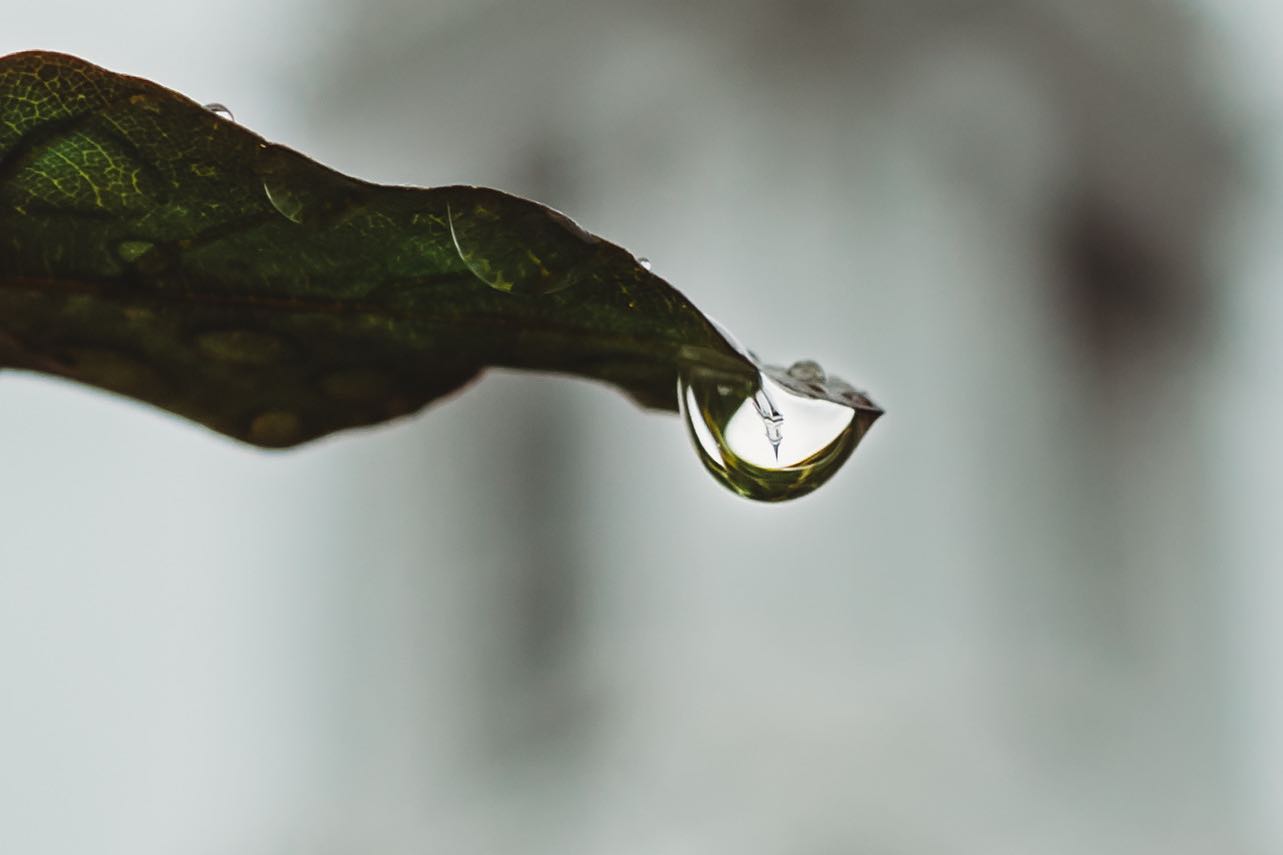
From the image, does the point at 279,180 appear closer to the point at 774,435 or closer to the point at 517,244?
the point at 517,244

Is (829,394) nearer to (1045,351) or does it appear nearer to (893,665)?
(893,665)

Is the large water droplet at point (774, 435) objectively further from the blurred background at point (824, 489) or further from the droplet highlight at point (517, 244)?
the blurred background at point (824, 489)

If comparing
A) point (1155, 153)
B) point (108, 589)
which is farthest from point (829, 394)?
point (1155, 153)

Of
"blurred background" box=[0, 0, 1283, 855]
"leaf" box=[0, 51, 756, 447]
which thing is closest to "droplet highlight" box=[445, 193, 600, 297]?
"leaf" box=[0, 51, 756, 447]

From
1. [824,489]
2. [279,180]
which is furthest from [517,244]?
[824,489]

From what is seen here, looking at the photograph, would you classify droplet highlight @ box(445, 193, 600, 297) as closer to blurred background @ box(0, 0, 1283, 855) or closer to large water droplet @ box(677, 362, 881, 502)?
large water droplet @ box(677, 362, 881, 502)

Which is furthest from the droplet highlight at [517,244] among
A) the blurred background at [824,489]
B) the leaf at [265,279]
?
the blurred background at [824,489]
